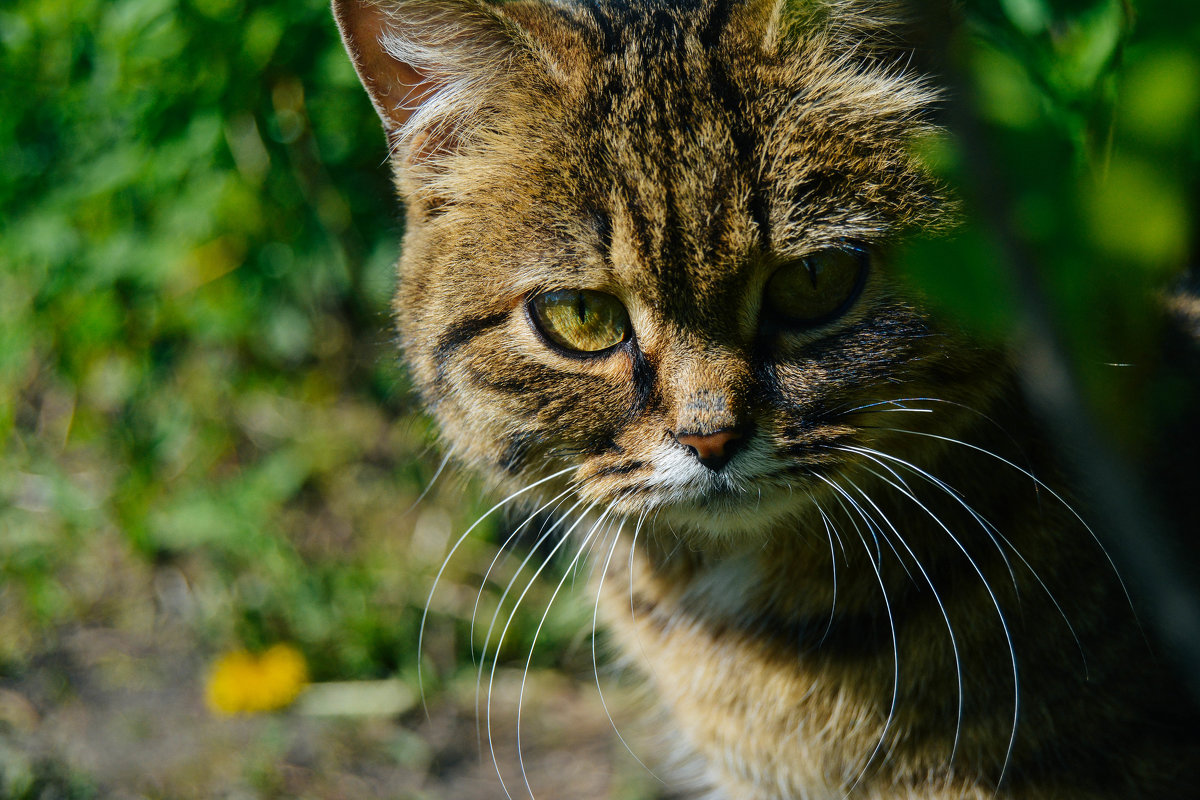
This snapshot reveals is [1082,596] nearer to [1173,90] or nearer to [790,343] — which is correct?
[790,343]

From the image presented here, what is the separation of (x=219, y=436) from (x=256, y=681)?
2.42ft

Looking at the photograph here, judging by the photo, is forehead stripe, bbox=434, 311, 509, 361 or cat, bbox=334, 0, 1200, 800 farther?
forehead stripe, bbox=434, 311, 509, 361

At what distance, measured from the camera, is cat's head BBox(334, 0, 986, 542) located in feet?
3.78

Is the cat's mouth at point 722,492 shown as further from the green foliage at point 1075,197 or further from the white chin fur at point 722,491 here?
the green foliage at point 1075,197

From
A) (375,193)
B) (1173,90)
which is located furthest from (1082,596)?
(375,193)

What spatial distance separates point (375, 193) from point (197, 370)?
827mm

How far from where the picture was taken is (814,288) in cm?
117

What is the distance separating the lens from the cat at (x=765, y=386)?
1163 mm

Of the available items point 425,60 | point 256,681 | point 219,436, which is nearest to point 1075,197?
point 425,60

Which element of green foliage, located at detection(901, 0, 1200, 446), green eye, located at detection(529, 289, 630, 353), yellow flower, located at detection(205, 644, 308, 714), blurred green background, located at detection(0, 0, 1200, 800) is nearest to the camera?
green foliage, located at detection(901, 0, 1200, 446)

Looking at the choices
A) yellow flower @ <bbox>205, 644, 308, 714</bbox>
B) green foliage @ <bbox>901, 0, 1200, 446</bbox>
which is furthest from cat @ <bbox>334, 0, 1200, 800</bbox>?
yellow flower @ <bbox>205, 644, 308, 714</bbox>

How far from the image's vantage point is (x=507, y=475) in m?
1.48

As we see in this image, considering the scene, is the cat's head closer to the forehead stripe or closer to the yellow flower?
the forehead stripe

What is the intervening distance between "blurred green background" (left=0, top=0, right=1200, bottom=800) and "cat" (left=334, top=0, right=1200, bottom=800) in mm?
269
